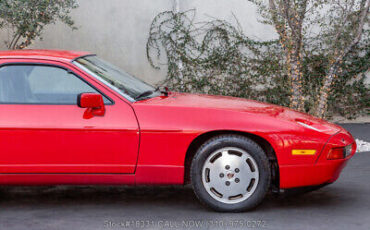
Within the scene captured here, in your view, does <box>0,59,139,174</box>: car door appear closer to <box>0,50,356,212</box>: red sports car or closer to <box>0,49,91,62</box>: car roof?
<box>0,50,356,212</box>: red sports car

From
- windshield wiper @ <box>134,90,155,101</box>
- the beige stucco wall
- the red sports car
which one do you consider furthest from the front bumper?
the beige stucco wall

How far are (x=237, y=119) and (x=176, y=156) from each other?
59 centimetres

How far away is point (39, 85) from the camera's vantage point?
5832mm

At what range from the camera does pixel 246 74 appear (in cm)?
1304

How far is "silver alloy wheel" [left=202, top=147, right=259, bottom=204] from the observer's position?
561cm

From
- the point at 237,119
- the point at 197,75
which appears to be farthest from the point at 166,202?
the point at 197,75

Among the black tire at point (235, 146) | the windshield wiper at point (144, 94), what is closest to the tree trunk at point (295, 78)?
the windshield wiper at point (144, 94)

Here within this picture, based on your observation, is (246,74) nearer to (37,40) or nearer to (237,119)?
(37,40)

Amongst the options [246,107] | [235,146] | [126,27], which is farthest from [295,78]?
[235,146]

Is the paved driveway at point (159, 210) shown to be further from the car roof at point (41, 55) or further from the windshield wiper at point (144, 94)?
the car roof at point (41, 55)

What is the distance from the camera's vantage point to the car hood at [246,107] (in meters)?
5.76

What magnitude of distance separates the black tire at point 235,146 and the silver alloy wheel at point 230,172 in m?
0.03

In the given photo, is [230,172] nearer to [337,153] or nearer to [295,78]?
[337,153]

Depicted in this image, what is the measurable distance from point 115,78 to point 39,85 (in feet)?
2.39
